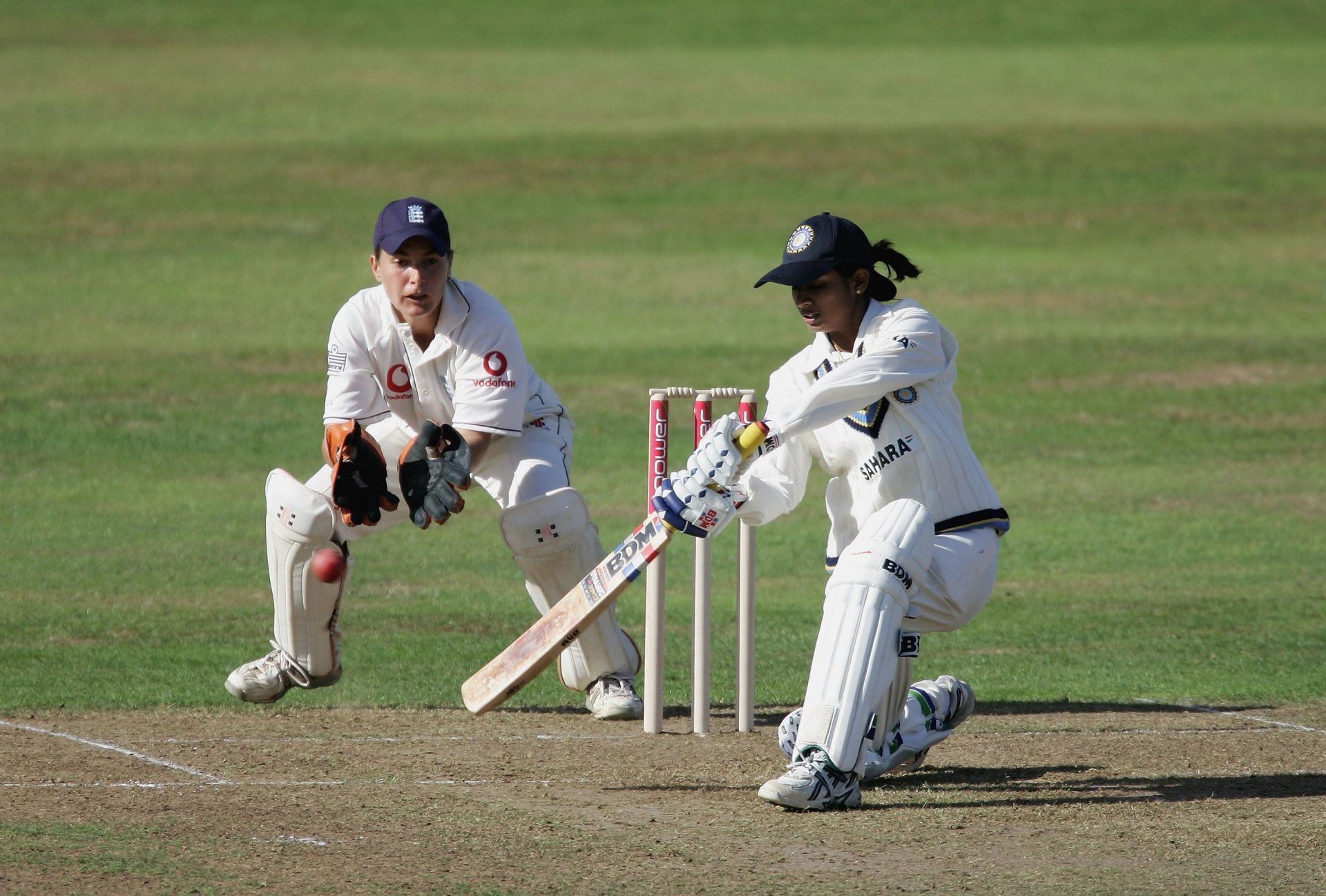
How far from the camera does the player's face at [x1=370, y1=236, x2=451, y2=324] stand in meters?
5.99

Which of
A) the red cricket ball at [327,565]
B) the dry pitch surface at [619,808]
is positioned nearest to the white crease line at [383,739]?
the dry pitch surface at [619,808]

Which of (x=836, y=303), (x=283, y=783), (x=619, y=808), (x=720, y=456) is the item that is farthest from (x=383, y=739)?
(x=836, y=303)

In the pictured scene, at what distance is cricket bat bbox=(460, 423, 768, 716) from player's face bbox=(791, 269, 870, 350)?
729 mm

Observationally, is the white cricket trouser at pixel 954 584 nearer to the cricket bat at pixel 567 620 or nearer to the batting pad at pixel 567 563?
the cricket bat at pixel 567 620

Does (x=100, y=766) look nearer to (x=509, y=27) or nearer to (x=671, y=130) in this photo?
(x=671, y=130)

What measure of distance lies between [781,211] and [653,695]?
58.7 ft

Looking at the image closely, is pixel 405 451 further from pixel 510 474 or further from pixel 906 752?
pixel 906 752

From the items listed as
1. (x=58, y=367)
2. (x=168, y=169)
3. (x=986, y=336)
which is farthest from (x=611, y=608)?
(x=168, y=169)

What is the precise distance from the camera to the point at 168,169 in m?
24.9

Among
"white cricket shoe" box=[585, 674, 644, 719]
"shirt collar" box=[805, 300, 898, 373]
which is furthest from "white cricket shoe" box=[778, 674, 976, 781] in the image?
"shirt collar" box=[805, 300, 898, 373]

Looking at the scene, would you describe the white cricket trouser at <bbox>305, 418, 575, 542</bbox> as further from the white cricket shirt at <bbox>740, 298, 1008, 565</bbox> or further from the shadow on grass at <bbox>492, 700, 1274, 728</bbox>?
the white cricket shirt at <bbox>740, 298, 1008, 565</bbox>

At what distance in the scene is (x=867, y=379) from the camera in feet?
16.5

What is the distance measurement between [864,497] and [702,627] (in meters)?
0.84

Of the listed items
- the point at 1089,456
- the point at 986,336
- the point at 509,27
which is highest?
the point at 509,27
